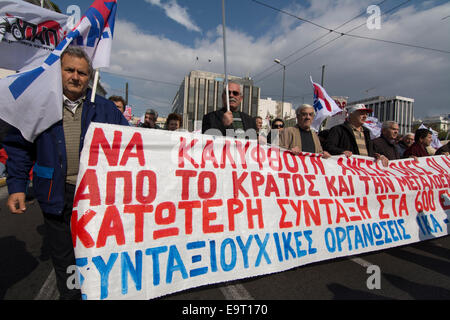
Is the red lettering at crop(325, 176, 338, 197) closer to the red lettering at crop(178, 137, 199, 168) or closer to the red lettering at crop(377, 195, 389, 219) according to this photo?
the red lettering at crop(377, 195, 389, 219)

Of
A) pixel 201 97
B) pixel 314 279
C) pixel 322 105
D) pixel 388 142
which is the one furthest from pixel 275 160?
pixel 201 97

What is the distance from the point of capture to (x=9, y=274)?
92.7 inches

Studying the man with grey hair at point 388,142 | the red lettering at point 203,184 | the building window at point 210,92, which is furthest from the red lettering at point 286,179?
the building window at point 210,92

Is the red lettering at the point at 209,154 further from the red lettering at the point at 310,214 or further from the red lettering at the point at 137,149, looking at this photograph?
the red lettering at the point at 310,214

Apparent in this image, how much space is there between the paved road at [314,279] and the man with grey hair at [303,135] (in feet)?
4.64

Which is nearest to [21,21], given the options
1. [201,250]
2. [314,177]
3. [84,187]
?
[84,187]

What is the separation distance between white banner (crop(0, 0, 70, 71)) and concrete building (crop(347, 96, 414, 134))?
213 feet

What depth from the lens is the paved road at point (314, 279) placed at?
83.7 inches

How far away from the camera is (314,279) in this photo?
2365 mm

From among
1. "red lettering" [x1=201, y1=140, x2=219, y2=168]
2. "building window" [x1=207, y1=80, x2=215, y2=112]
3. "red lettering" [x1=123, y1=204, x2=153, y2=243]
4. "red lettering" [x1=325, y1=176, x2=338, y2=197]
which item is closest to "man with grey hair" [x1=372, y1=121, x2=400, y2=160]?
"red lettering" [x1=325, y1=176, x2=338, y2=197]

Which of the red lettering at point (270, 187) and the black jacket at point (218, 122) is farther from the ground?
the black jacket at point (218, 122)

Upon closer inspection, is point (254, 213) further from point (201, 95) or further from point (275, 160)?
point (201, 95)

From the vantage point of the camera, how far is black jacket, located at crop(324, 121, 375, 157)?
345cm
